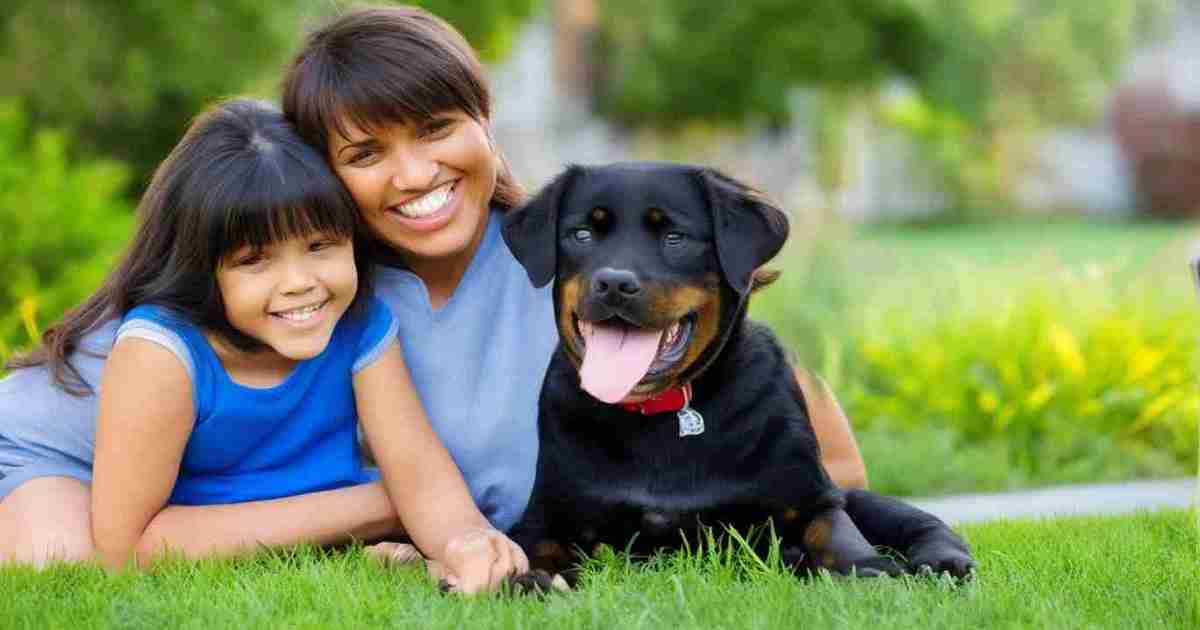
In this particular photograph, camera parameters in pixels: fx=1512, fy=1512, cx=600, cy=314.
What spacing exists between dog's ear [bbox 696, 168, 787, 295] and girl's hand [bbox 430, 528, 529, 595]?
827mm

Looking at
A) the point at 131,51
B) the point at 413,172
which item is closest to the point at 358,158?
the point at 413,172

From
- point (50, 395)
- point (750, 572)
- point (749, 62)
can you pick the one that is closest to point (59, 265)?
point (50, 395)

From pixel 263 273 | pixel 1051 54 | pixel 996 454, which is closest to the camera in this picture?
pixel 263 273

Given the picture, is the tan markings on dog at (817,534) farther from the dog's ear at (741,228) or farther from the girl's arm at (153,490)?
the girl's arm at (153,490)

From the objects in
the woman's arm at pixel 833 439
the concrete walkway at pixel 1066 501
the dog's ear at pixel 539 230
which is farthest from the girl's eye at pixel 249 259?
the concrete walkway at pixel 1066 501

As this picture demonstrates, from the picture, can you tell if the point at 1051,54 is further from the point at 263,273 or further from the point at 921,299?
the point at 263,273

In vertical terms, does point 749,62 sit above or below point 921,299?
above

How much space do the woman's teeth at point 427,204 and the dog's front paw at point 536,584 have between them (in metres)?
1.19

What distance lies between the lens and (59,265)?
7.68 metres

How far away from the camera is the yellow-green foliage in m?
6.77

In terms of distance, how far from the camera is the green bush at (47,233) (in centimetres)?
725

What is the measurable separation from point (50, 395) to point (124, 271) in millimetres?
454

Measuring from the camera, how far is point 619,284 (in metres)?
3.42

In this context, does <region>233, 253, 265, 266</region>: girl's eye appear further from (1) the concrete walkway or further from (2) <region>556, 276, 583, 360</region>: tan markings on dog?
(1) the concrete walkway
